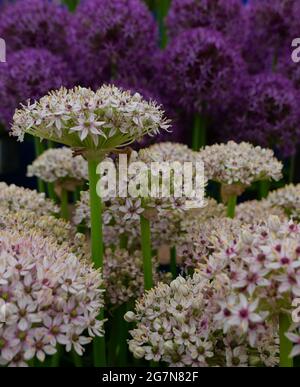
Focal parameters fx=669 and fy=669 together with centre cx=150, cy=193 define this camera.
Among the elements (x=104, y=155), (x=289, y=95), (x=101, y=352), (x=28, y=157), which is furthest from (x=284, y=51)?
(x=28, y=157)

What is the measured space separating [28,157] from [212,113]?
3.94 feet

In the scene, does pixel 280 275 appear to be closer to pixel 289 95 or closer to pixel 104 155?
pixel 104 155

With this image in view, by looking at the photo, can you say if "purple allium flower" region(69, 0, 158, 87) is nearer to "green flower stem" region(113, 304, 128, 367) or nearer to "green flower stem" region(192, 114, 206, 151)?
"green flower stem" region(192, 114, 206, 151)

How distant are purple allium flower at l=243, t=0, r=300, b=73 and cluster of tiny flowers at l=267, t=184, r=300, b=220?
0.45 meters

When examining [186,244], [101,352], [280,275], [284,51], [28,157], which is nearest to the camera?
[280,275]

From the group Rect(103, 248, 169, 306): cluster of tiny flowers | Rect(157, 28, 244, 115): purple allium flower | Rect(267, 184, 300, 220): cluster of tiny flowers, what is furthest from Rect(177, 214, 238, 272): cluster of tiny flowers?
Rect(157, 28, 244, 115): purple allium flower

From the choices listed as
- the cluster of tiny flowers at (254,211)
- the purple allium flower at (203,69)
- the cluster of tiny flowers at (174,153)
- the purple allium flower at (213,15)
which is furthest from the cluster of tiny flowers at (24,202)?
the purple allium flower at (213,15)

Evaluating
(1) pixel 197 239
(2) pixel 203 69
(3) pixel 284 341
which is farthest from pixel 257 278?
(2) pixel 203 69

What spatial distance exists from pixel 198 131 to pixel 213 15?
0.82 ft

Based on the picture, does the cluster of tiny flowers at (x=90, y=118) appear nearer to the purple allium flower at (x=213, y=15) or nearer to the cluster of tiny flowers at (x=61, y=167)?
the cluster of tiny flowers at (x=61, y=167)

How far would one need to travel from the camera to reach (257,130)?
1290mm

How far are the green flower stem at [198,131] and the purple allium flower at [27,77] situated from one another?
10.6 inches

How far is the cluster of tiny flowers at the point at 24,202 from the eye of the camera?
3.10ft
